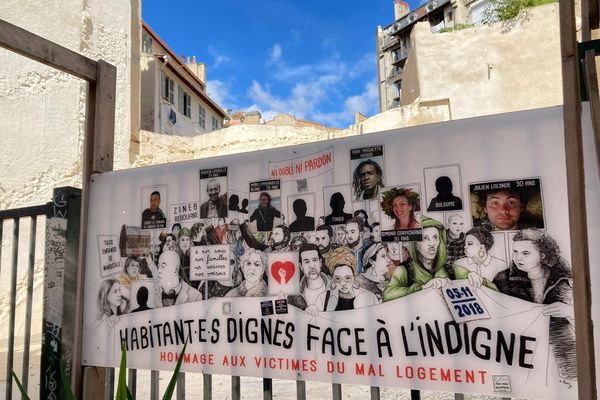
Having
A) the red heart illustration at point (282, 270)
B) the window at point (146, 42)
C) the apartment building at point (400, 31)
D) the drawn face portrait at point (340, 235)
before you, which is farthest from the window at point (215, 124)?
the drawn face portrait at point (340, 235)

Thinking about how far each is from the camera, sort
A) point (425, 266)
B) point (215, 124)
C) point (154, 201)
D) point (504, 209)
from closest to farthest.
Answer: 1. point (504, 209)
2. point (425, 266)
3. point (154, 201)
4. point (215, 124)

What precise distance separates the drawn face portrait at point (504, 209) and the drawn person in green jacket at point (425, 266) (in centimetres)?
18

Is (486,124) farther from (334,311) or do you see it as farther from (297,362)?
(297,362)

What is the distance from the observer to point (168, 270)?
2.31 meters

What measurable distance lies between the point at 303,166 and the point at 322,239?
34cm

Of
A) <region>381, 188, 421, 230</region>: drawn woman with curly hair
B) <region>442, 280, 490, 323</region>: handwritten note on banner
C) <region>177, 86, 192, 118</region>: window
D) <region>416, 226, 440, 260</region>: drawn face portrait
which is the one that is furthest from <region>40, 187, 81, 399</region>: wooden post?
<region>177, 86, 192, 118</region>: window

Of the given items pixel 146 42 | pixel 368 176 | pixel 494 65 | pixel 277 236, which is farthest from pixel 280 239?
Answer: pixel 146 42

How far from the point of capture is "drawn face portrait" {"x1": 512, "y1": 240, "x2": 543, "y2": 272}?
1621mm

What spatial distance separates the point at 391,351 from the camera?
1.83 metres

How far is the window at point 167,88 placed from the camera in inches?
685

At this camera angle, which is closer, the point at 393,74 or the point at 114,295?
the point at 114,295

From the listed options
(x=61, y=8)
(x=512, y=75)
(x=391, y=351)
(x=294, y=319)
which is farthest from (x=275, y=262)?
(x=512, y=75)

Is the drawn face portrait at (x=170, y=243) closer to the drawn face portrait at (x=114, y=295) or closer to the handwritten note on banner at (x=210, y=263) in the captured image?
the handwritten note on banner at (x=210, y=263)

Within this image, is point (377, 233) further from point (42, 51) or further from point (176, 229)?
point (42, 51)
